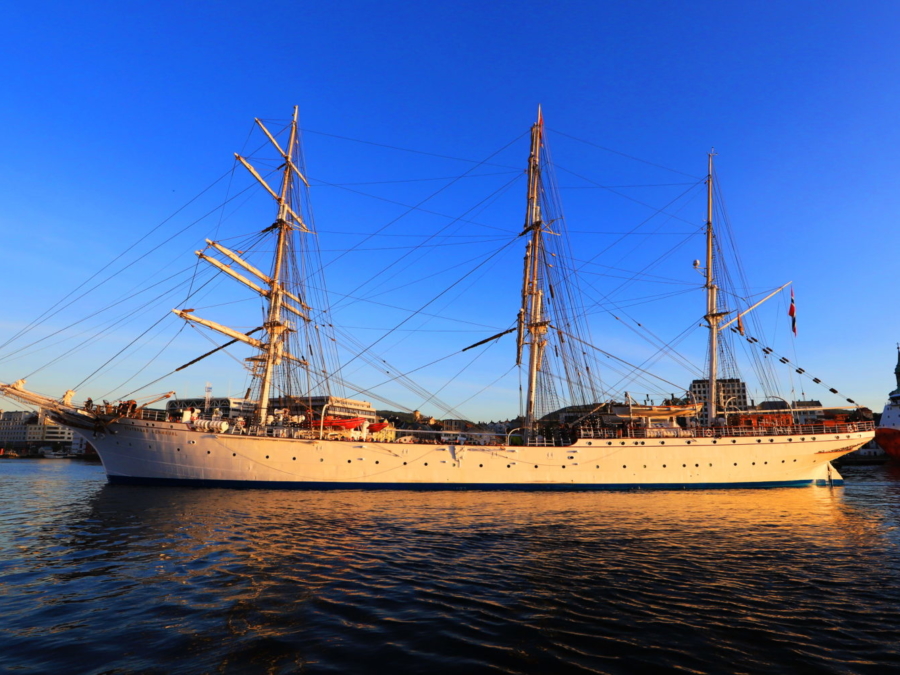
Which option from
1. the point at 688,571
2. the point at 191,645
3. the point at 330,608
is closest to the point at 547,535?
the point at 688,571

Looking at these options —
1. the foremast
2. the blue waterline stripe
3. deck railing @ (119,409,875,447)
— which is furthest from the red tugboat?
the foremast

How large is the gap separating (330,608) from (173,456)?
2857cm

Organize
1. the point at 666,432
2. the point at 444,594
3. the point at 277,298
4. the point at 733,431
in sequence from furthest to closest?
1. the point at 277,298
2. the point at 733,431
3. the point at 666,432
4. the point at 444,594

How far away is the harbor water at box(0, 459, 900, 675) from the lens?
6.90 meters

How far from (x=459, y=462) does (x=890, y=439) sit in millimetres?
75021

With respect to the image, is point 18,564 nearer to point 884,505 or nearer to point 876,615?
point 876,615

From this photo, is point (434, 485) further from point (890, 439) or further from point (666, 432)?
point (890, 439)

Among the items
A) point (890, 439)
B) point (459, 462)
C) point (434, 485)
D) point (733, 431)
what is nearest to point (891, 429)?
point (890, 439)

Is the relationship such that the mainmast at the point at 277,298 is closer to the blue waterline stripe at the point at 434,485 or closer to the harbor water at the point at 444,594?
the blue waterline stripe at the point at 434,485

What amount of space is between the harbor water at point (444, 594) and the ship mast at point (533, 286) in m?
19.0

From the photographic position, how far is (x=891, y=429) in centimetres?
6794

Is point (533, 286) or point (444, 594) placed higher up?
point (533, 286)

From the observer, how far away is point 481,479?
33656 millimetres

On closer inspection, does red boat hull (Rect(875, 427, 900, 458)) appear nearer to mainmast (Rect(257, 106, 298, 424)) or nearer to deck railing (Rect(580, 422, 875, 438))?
deck railing (Rect(580, 422, 875, 438))
